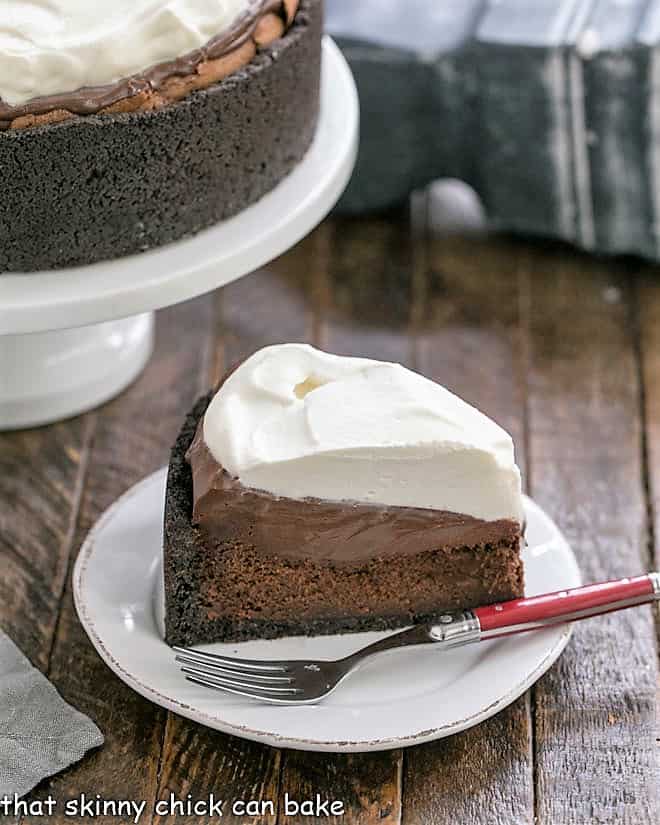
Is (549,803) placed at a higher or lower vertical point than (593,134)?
lower

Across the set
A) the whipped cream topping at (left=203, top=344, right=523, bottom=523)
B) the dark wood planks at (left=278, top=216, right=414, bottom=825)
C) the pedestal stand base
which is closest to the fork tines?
the whipped cream topping at (left=203, top=344, right=523, bottom=523)

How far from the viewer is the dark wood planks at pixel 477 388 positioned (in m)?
1.61

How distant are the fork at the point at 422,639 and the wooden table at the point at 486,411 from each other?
0.09 metres

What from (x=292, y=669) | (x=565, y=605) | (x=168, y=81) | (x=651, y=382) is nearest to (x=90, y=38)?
(x=168, y=81)

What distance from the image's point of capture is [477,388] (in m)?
2.29

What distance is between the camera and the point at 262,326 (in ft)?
7.99

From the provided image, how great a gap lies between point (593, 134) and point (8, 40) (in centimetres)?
115

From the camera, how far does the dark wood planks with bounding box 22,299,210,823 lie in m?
1.63

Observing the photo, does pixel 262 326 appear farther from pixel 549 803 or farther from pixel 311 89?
pixel 549 803

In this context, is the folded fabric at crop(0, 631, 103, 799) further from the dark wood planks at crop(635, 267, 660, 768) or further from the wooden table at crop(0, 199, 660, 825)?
the dark wood planks at crop(635, 267, 660, 768)

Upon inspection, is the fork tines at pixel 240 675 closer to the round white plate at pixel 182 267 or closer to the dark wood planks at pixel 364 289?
the round white plate at pixel 182 267

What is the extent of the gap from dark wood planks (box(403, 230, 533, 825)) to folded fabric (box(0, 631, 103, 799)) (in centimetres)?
41

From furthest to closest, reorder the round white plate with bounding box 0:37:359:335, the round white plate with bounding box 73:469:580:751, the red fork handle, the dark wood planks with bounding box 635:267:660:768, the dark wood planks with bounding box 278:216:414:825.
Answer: the dark wood planks with bounding box 278:216:414:825
the dark wood planks with bounding box 635:267:660:768
the round white plate with bounding box 0:37:359:335
the red fork handle
the round white plate with bounding box 73:469:580:751

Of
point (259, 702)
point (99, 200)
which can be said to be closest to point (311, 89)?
point (99, 200)
